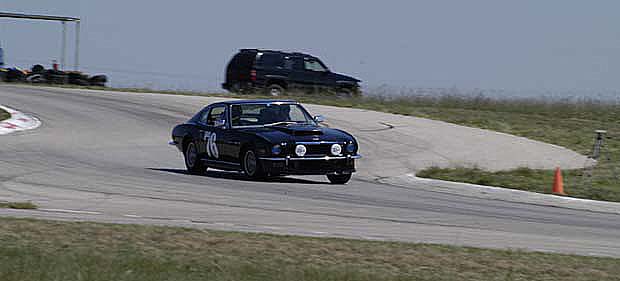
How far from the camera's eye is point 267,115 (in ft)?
55.5

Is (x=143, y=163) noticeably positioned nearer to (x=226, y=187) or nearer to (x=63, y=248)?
(x=226, y=187)

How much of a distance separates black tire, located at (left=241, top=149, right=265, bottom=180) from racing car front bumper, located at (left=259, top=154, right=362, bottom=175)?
5.7 inches

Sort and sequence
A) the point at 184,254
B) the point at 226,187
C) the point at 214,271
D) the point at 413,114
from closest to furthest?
the point at 214,271, the point at 184,254, the point at 226,187, the point at 413,114

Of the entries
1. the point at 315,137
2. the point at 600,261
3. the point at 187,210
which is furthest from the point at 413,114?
the point at 600,261

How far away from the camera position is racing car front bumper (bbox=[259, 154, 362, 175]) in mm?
15859

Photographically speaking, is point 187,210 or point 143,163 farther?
point 143,163

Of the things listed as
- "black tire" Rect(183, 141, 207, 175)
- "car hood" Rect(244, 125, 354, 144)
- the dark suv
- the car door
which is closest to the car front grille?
"car hood" Rect(244, 125, 354, 144)

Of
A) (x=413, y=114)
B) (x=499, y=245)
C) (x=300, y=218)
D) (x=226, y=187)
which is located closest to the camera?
(x=499, y=245)

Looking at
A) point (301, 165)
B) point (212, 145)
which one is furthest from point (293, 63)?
point (301, 165)

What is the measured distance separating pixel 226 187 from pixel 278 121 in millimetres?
2047

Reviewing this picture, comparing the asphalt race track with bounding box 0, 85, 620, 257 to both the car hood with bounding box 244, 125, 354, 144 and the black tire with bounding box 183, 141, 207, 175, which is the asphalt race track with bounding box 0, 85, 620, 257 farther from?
the car hood with bounding box 244, 125, 354, 144

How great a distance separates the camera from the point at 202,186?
1530cm

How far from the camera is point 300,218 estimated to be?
11.9 metres

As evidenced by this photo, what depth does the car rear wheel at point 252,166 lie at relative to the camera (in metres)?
16.1
